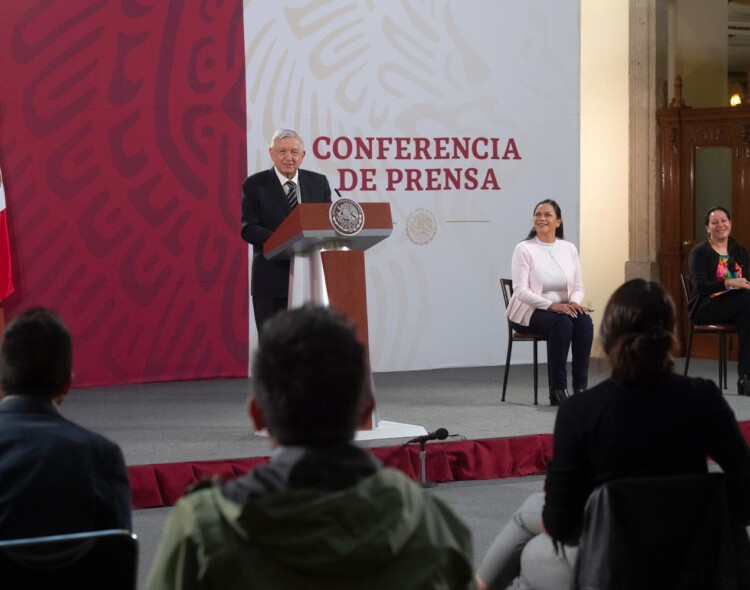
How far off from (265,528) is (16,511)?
0.81 meters

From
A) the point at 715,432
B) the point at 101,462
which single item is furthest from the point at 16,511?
the point at 715,432

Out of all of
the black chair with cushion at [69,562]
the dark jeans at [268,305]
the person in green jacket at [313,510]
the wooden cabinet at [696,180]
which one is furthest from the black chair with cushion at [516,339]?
the person in green jacket at [313,510]

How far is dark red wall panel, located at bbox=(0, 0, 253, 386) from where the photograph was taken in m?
6.79

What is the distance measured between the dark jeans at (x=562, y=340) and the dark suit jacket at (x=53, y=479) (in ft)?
14.2

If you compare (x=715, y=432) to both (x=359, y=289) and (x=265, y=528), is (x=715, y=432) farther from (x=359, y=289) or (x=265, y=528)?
(x=359, y=289)

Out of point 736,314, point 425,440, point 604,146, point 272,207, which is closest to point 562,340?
point 736,314

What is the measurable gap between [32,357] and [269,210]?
11.1 feet

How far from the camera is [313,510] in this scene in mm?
1234

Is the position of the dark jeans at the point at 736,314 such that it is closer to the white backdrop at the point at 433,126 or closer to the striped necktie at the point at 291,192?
the white backdrop at the point at 433,126

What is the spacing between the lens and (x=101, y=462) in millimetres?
1946

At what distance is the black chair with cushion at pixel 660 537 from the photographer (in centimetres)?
202

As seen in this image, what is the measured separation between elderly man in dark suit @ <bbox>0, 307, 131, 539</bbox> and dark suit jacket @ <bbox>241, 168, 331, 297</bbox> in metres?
3.30

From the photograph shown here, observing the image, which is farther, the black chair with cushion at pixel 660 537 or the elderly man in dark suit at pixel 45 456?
the black chair with cushion at pixel 660 537

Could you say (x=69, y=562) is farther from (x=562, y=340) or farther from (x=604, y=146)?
(x=604, y=146)
